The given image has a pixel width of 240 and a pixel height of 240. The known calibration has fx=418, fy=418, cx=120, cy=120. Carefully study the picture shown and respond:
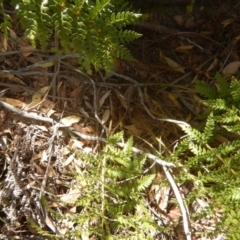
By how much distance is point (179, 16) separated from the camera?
8.00 ft

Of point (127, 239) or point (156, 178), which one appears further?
point (156, 178)

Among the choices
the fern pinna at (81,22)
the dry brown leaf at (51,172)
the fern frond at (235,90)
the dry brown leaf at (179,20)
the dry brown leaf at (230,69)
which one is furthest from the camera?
the dry brown leaf at (179,20)

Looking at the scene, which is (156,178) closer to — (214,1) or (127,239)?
(127,239)

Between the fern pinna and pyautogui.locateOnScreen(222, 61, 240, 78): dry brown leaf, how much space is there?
74 cm

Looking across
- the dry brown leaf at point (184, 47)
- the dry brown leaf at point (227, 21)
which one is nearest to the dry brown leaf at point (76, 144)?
the dry brown leaf at point (184, 47)

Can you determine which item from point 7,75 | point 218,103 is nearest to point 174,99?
point 218,103

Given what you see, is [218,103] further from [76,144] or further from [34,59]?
[34,59]

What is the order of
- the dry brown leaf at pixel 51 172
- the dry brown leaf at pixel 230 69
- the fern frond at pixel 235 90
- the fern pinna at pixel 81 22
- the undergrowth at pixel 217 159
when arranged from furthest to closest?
the dry brown leaf at pixel 230 69, the dry brown leaf at pixel 51 172, the fern frond at pixel 235 90, the undergrowth at pixel 217 159, the fern pinna at pixel 81 22

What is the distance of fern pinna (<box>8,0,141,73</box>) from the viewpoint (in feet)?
5.51

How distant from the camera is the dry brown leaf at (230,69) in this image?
231cm

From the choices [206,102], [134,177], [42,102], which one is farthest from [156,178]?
[42,102]

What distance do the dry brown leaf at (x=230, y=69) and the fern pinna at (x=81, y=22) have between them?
2.41ft

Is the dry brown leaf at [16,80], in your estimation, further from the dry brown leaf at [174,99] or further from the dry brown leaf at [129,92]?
the dry brown leaf at [174,99]

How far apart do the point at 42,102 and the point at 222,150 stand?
934 millimetres
